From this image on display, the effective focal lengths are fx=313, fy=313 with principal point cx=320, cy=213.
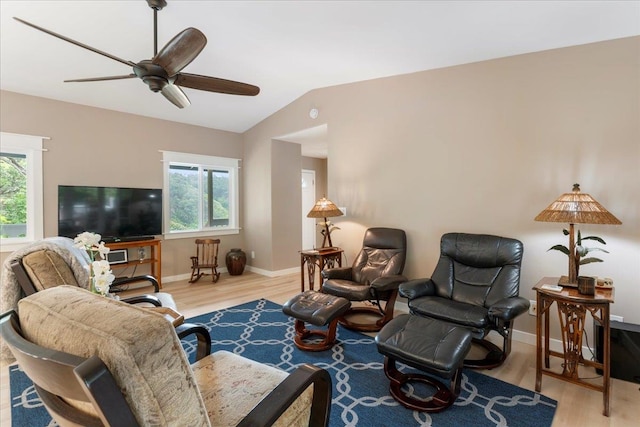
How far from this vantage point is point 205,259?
18.1ft

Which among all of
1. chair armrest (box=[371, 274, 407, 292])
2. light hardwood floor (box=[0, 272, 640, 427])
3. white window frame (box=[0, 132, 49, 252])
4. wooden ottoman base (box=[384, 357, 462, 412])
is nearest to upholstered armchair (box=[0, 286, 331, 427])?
wooden ottoman base (box=[384, 357, 462, 412])

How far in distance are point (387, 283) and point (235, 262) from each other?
3244 millimetres

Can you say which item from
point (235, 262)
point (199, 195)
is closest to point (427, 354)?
point (235, 262)

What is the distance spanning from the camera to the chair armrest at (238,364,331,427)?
3.36 ft

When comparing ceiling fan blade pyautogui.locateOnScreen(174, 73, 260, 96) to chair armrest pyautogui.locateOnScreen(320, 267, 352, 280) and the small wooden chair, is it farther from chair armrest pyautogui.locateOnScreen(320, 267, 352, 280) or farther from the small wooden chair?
the small wooden chair

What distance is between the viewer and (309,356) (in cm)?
Result: 266

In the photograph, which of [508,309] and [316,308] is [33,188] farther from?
[508,309]

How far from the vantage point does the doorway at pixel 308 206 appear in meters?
7.48

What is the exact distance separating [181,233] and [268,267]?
158 centimetres

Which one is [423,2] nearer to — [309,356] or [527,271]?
[527,271]

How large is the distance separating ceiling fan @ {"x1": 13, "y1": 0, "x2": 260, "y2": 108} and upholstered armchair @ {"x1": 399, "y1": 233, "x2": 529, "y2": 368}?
244 cm

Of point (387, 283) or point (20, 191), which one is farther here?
point (20, 191)

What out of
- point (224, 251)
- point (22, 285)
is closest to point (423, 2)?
point (22, 285)

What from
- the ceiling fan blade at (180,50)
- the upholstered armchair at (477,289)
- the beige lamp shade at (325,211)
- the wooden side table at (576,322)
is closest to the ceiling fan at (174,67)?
the ceiling fan blade at (180,50)
